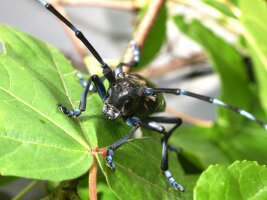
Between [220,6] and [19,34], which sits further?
[220,6]

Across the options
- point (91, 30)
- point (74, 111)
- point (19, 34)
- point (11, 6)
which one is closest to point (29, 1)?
point (11, 6)

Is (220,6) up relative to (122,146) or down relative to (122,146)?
up

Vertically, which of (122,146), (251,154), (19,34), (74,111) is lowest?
(251,154)

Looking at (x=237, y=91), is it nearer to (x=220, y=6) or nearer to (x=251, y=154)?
(x=251, y=154)

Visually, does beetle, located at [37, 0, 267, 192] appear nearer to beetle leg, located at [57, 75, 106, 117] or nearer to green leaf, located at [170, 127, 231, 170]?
beetle leg, located at [57, 75, 106, 117]

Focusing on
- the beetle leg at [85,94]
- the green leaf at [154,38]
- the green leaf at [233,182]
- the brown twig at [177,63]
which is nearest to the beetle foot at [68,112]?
the beetle leg at [85,94]

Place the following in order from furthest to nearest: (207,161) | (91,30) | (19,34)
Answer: (91,30) < (207,161) < (19,34)

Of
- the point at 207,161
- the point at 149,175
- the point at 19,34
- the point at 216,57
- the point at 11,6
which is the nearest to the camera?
the point at 149,175
